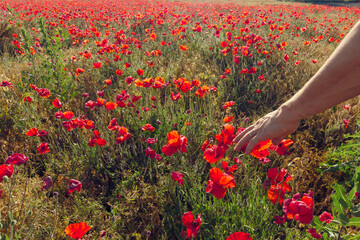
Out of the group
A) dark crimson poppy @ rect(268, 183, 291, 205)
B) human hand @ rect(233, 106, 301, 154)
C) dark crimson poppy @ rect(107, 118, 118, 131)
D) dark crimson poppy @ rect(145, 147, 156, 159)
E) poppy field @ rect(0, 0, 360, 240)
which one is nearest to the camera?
human hand @ rect(233, 106, 301, 154)

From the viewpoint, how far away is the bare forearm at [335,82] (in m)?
0.80

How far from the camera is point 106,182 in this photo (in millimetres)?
1920

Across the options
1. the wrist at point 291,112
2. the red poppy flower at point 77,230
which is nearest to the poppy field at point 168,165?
the red poppy flower at point 77,230

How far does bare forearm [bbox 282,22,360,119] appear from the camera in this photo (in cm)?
80

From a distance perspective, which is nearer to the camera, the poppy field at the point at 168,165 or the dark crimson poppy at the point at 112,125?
the poppy field at the point at 168,165

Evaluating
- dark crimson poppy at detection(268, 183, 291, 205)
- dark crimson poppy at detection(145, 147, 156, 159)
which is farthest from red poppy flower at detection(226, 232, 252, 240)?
dark crimson poppy at detection(145, 147, 156, 159)

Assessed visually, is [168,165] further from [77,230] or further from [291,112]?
[291,112]

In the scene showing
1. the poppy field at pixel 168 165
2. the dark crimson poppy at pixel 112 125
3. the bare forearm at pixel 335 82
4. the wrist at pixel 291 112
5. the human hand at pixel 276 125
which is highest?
the bare forearm at pixel 335 82

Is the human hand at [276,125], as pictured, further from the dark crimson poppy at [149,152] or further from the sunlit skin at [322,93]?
the dark crimson poppy at [149,152]

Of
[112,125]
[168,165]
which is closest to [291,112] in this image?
[168,165]

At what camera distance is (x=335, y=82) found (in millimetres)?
887

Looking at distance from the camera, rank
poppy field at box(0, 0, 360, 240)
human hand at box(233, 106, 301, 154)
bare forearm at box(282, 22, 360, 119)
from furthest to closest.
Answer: poppy field at box(0, 0, 360, 240), human hand at box(233, 106, 301, 154), bare forearm at box(282, 22, 360, 119)

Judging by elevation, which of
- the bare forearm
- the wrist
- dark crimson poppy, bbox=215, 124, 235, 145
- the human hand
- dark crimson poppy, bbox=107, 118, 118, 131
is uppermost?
the bare forearm

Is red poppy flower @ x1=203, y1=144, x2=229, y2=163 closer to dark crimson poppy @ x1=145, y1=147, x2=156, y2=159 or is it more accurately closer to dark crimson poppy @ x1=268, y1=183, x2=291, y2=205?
dark crimson poppy @ x1=268, y1=183, x2=291, y2=205
